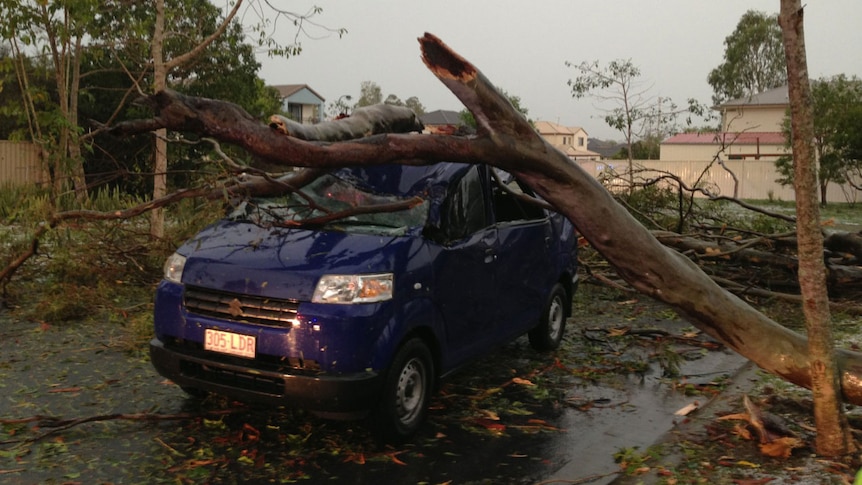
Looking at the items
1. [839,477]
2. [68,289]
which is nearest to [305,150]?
[839,477]

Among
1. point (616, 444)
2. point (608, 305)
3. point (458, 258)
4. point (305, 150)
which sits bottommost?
point (616, 444)

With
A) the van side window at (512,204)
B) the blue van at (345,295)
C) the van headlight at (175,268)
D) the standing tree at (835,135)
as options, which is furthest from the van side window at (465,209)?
the standing tree at (835,135)

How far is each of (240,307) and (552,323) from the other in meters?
3.59

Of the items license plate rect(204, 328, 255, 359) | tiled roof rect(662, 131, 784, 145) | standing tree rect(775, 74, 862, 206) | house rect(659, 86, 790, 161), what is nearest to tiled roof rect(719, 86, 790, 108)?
house rect(659, 86, 790, 161)

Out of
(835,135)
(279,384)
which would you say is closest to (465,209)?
(279,384)

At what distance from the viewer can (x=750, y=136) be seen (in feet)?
185

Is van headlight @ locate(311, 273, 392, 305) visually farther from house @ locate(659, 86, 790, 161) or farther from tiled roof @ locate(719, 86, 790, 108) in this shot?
tiled roof @ locate(719, 86, 790, 108)

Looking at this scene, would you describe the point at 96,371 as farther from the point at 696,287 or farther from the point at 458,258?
the point at 696,287

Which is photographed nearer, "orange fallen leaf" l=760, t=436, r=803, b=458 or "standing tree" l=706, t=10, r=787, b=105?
"orange fallen leaf" l=760, t=436, r=803, b=458

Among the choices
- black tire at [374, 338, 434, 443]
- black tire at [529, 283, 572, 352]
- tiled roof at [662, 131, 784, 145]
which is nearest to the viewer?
black tire at [374, 338, 434, 443]

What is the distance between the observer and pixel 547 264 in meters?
6.87

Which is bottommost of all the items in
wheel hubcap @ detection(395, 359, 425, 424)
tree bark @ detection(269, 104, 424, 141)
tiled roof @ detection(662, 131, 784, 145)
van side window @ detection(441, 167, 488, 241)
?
wheel hubcap @ detection(395, 359, 425, 424)

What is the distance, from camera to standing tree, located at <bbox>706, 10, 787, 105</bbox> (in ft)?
227

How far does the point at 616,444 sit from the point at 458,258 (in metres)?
1.61
